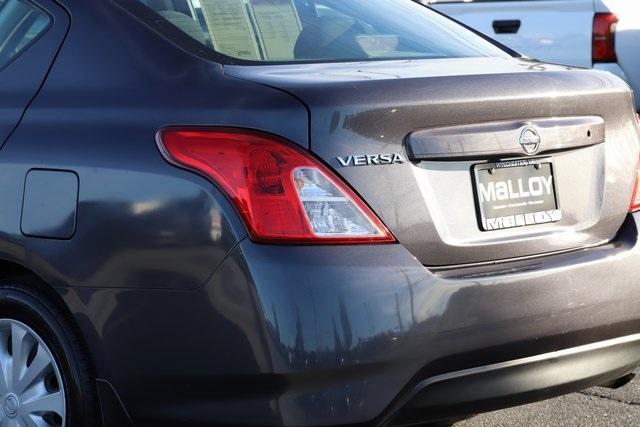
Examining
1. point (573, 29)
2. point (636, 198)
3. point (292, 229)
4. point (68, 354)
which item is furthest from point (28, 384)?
point (573, 29)

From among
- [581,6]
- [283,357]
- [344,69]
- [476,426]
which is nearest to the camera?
[283,357]

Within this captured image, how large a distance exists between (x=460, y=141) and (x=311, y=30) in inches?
30.9

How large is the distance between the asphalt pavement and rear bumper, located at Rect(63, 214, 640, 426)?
0.95 m

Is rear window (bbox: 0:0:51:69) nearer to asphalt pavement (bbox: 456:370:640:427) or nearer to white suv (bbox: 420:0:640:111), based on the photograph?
asphalt pavement (bbox: 456:370:640:427)

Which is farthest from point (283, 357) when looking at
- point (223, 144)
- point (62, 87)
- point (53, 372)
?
point (62, 87)

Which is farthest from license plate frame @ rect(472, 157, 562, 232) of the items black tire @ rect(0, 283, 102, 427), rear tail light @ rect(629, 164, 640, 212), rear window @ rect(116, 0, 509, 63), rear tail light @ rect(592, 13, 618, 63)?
rear tail light @ rect(592, 13, 618, 63)

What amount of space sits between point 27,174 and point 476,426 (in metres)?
1.68

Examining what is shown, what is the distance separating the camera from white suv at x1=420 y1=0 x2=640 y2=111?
9352mm

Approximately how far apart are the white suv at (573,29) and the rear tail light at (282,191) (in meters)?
6.30

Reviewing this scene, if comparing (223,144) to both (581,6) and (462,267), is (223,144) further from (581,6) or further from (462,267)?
(581,6)

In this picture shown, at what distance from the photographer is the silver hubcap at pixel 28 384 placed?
3.35 m

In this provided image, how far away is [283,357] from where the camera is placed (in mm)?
2844

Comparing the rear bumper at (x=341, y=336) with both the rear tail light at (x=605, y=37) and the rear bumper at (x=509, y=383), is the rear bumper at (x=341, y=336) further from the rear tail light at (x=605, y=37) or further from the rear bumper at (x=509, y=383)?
the rear tail light at (x=605, y=37)

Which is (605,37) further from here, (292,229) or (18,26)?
(292,229)
